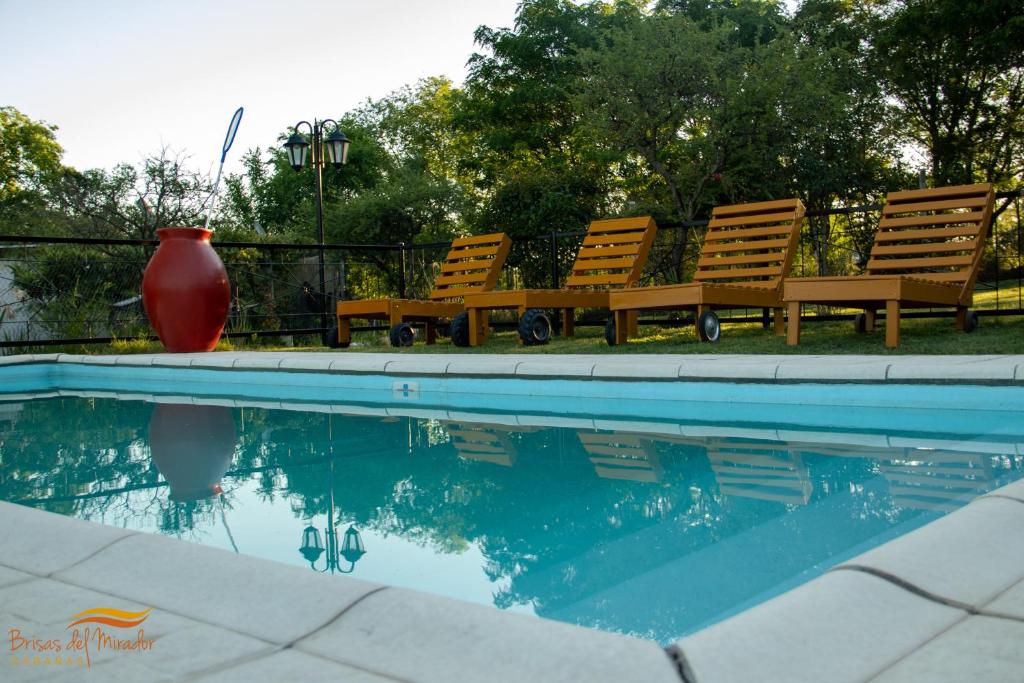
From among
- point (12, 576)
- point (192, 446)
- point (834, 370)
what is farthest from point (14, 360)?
point (834, 370)

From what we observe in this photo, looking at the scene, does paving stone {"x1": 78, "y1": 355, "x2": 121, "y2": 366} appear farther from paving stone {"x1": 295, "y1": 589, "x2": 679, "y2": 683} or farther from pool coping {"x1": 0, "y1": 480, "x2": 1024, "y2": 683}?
paving stone {"x1": 295, "y1": 589, "x2": 679, "y2": 683}

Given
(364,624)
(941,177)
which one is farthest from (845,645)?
(941,177)

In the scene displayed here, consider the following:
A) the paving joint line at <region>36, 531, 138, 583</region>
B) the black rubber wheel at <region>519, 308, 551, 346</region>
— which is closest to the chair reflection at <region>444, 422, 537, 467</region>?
the paving joint line at <region>36, 531, 138, 583</region>

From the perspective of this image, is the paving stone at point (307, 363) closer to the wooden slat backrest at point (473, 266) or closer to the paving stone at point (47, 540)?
the wooden slat backrest at point (473, 266)

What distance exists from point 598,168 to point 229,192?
18.5m

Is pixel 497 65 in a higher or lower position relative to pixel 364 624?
higher

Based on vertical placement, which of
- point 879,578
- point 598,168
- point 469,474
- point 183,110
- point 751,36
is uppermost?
point 751,36

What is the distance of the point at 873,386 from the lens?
4.37 m

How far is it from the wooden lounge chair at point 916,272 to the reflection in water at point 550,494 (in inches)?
79.1

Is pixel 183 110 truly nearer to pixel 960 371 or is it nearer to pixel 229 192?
pixel 229 192

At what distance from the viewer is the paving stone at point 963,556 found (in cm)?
145

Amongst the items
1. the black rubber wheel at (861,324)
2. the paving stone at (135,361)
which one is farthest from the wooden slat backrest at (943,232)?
the paving stone at (135,361)

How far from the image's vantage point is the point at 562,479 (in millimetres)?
3203

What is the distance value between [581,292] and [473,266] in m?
1.81
